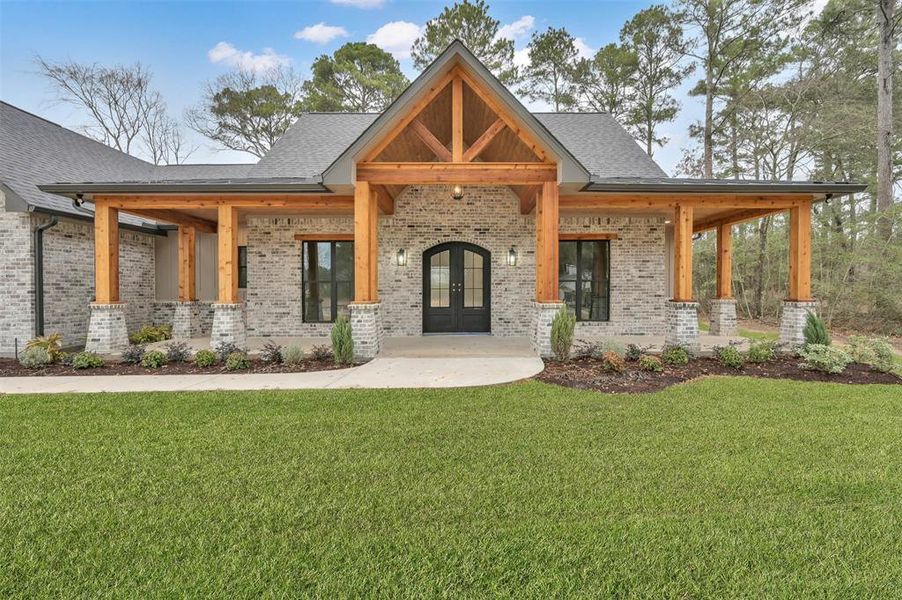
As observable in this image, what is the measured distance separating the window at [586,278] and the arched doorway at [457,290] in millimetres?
2019

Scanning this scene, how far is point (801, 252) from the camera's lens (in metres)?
7.57

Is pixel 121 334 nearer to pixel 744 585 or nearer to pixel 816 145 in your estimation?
pixel 744 585

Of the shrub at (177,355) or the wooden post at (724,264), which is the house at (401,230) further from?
the shrub at (177,355)

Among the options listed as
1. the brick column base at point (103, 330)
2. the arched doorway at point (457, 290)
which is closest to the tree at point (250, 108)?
the arched doorway at point (457, 290)

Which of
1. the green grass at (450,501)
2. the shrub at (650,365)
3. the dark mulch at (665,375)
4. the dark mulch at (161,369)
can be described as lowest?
the green grass at (450,501)

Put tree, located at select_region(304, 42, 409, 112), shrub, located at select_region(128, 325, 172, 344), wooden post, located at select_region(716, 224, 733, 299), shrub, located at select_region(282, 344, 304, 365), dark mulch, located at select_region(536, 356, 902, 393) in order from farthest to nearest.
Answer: tree, located at select_region(304, 42, 409, 112)
wooden post, located at select_region(716, 224, 733, 299)
shrub, located at select_region(128, 325, 172, 344)
shrub, located at select_region(282, 344, 304, 365)
dark mulch, located at select_region(536, 356, 902, 393)

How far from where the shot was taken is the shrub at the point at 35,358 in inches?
253

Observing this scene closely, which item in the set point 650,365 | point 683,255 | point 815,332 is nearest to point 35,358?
point 650,365

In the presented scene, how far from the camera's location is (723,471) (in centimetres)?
297

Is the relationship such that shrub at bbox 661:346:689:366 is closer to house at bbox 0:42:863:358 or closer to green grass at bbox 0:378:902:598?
house at bbox 0:42:863:358

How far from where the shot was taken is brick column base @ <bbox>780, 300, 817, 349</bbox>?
7.52 metres

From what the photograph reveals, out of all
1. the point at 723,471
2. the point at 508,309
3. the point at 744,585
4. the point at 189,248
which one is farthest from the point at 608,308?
the point at 189,248

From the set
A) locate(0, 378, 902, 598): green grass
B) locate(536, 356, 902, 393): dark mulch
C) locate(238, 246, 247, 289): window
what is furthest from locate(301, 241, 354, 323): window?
locate(0, 378, 902, 598): green grass

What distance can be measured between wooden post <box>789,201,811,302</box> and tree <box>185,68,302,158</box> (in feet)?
60.5
